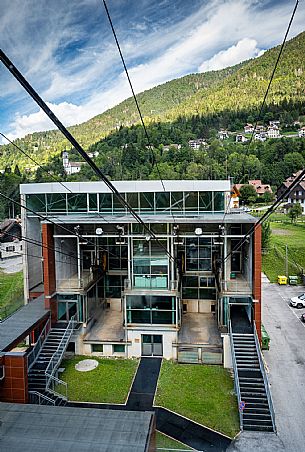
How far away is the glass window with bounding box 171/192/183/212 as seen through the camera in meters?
17.9

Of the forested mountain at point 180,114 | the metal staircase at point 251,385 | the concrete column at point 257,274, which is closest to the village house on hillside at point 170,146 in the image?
the forested mountain at point 180,114

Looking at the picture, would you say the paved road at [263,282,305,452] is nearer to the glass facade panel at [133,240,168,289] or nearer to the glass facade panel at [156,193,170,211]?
the glass facade panel at [133,240,168,289]

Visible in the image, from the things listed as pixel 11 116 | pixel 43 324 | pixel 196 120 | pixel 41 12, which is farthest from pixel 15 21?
pixel 196 120

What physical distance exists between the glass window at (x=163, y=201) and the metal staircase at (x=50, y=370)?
21.9 feet

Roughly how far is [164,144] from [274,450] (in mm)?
68631

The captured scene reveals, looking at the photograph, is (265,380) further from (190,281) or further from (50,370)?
(50,370)

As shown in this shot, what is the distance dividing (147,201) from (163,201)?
783 millimetres

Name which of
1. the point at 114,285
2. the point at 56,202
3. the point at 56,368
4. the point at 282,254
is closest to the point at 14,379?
the point at 56,368

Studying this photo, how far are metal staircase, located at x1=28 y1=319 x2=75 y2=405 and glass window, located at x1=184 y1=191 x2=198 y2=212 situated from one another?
24.6 feet

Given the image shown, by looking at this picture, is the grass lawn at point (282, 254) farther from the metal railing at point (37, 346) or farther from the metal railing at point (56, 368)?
the metal railing at point (37, 346)

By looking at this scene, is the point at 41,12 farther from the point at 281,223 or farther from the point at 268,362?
the point at 281,223

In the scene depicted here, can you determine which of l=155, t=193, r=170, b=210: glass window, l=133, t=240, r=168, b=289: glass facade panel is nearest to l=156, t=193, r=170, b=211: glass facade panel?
l=155, t=193, r=170, b=210: glass window

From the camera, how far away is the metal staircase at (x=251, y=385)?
412 inches

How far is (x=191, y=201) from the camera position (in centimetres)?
1803
